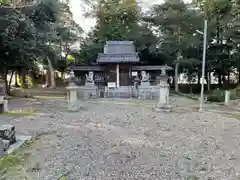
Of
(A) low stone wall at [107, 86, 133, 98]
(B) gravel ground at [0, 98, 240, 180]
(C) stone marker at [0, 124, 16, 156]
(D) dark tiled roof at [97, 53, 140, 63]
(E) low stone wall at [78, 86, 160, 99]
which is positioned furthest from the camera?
(D) dark tiled roof at [97, 53, 140, 63]

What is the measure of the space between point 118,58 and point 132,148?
14287 mm

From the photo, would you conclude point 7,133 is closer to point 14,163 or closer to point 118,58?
point 14,163

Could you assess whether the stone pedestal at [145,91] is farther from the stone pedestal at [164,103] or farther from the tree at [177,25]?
the stone pedestal at [164,103]

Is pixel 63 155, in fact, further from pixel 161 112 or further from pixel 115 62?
pixel 115 62

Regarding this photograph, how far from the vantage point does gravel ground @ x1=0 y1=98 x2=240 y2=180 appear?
4055 millimetres

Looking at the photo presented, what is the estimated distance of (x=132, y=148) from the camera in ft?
17.6

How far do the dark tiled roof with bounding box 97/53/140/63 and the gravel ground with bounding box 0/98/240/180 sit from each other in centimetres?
1026

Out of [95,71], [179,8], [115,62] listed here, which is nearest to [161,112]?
[115,62]

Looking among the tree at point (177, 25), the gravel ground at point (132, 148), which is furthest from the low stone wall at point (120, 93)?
the gravel ground at point (132, 148)

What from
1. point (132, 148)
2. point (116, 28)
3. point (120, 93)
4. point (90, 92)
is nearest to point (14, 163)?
point (132, 148)

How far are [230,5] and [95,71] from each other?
1292cm

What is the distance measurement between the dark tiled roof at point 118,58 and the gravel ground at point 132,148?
1026cm

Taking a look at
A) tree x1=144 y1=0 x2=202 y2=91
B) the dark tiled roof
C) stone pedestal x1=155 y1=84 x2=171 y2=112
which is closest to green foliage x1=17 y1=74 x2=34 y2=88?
the dark tiled roof

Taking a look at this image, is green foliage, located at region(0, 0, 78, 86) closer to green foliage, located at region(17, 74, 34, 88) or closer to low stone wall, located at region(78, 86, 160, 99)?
low stone wall, located at region(78, 86, 160, 99)
